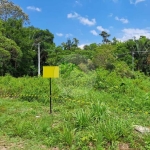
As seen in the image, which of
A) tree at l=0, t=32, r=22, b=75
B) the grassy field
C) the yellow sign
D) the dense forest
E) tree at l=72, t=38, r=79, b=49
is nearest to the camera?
the grassy field

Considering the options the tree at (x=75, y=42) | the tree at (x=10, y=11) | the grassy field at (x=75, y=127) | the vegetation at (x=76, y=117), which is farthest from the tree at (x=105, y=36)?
the grassy field at (x=75, y=127)

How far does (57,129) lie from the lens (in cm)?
312

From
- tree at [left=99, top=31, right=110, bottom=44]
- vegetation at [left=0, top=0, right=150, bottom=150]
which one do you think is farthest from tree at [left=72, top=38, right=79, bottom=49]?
vegetation at [left=0, top=0, right=150, bottom=150]

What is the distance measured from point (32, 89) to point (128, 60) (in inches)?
808

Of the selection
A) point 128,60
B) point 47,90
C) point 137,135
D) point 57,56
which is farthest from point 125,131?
point 128,60

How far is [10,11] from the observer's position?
21.6 metres

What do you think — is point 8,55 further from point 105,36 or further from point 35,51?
point 105,36

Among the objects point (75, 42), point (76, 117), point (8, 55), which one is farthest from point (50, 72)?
point (75, 42)

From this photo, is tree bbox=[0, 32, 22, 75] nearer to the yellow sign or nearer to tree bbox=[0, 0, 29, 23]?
tree bbox=[0, 0, 29, 23]

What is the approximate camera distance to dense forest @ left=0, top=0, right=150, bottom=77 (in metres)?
16.9

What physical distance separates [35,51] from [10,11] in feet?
17.4

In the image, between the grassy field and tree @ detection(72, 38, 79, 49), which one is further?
tree @ detection(72, 38, 79, 49)

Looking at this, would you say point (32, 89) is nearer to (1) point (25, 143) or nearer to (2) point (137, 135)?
(1) point (25, 143)

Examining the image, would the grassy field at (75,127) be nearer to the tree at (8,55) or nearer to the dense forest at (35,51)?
the dense forest at (35,51)
